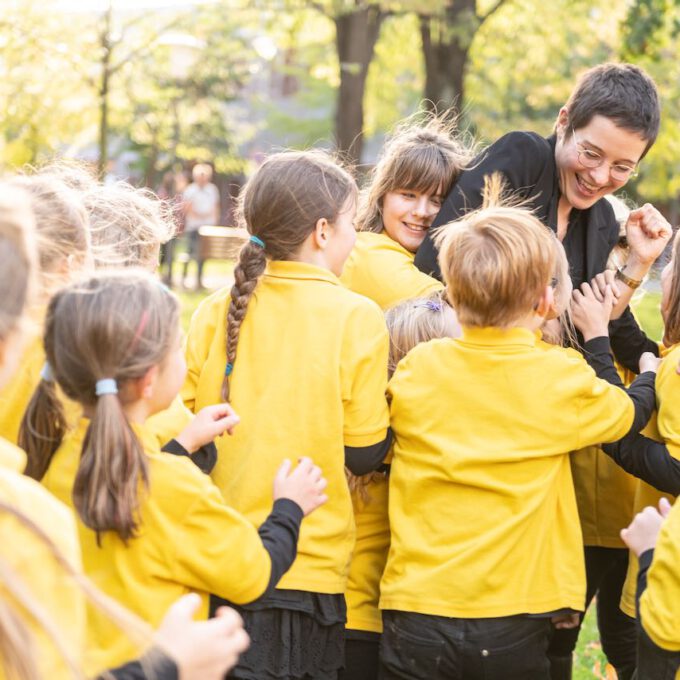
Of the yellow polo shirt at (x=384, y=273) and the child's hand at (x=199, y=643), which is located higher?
the yellow polo shirt at (x=384, y=273)

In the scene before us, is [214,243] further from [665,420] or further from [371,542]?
[665,420]

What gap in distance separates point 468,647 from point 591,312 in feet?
3.76

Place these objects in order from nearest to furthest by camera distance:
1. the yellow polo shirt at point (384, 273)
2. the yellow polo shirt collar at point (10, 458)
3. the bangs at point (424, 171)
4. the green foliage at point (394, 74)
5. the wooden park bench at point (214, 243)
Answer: the yellow polo shirt collar at point (10, 458) → the yellow polo shirt at point (384, 273) → the bangs at point (424, 171) → the wooden park bench at point (214, 243) → the green foliage at point (394, 74)

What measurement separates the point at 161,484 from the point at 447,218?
1.65 meters

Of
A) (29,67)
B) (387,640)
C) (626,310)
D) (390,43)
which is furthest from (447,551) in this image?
(390,43)

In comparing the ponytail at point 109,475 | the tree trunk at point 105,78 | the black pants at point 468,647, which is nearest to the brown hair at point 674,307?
the black pants at point 468,647

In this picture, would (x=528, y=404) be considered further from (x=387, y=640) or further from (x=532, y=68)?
(x=532, y=68)

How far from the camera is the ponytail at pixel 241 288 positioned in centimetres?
306

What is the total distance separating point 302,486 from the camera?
2740 mm

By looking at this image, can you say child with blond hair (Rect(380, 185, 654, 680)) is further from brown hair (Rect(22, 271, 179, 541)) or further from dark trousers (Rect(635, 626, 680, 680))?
brown hair (Rect(22, 271, 179, 541))

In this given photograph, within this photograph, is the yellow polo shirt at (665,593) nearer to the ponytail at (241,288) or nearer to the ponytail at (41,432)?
the ponytail at (241,288)

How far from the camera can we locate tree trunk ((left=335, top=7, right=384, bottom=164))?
16.2m

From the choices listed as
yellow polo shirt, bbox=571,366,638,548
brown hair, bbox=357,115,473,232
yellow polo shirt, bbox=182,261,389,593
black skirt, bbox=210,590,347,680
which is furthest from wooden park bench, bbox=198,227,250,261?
black skirt, bbox=210,590,347,680

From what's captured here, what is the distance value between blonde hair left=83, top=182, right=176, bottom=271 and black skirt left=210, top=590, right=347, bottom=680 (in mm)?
1124
